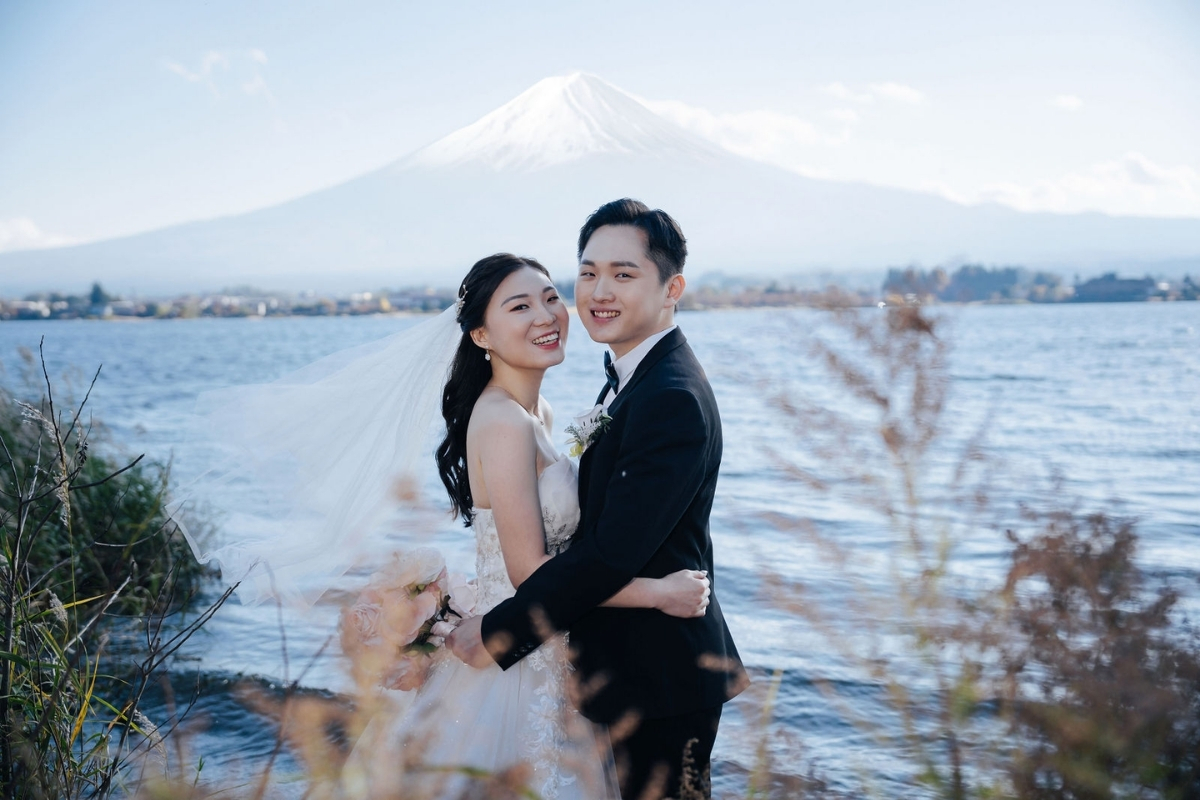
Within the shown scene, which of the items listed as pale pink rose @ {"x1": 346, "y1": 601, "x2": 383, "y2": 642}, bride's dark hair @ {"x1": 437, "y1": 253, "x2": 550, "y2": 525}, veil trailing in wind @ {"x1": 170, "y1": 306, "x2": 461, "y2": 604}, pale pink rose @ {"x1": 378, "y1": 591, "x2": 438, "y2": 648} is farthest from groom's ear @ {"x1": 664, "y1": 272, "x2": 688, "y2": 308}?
pale pink rose @ {"x1": 346, "y1": 601, "x2": 383, "y2": 642}

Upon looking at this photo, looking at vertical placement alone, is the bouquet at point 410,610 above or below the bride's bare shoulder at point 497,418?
below

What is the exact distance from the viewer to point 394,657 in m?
3.27

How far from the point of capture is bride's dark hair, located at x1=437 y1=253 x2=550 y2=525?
3.97 meters

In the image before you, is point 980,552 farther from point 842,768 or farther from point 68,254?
point 68,254

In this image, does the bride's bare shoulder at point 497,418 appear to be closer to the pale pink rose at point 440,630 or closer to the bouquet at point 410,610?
the bouquet at point 410,610

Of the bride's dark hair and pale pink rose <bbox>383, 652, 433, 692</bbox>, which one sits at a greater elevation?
the bride's dark hair

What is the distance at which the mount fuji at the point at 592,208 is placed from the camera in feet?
25.0

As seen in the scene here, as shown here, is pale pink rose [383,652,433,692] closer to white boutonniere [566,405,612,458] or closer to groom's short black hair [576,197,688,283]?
white boutonniere [566,405,612,458]

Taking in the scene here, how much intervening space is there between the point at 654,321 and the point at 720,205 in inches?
5300

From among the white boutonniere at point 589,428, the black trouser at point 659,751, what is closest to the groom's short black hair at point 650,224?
the white boutonniere at point 589,428

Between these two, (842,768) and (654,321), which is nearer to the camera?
(654,321)

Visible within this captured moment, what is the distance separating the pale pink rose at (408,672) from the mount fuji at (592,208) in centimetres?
201

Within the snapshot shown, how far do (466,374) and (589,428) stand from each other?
2.88 ft

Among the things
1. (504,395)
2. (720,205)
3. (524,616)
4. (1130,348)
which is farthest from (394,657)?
(720,205)
